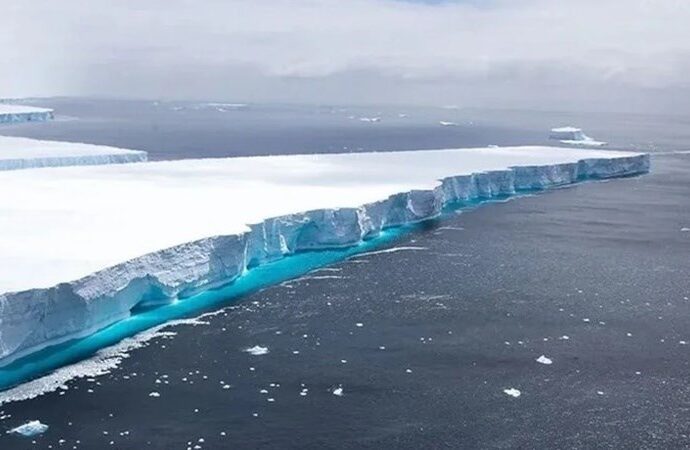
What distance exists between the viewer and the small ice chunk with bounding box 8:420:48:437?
1027cm

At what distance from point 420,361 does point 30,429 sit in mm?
6197

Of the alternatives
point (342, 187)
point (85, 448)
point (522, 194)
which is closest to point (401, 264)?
point (342, 187)

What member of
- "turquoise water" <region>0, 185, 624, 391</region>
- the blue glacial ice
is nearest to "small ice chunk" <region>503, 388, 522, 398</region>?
→ "turquoise water" <region>0, 185, 624, 391</region>

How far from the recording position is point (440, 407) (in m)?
11.5

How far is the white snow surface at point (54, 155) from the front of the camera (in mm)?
29234

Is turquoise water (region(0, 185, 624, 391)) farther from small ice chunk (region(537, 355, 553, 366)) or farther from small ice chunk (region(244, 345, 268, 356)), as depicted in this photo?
small ice chunk (region(537, 355, 553, 366))

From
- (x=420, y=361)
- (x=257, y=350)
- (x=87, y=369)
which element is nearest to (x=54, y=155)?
(x=87, y=369)

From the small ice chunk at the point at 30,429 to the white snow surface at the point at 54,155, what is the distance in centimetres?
2040

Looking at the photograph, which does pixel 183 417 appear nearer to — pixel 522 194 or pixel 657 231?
pixel 657 231

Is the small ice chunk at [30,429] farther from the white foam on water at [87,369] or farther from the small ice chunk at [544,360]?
the small ice chunk at [544,360]

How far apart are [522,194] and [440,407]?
22217mm

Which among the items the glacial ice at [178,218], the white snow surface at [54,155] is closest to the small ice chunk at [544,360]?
the glacial ice at [178,218]

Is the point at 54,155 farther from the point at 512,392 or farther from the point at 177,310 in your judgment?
the point at 512,392

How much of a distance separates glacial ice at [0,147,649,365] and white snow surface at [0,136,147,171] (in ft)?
9.94
